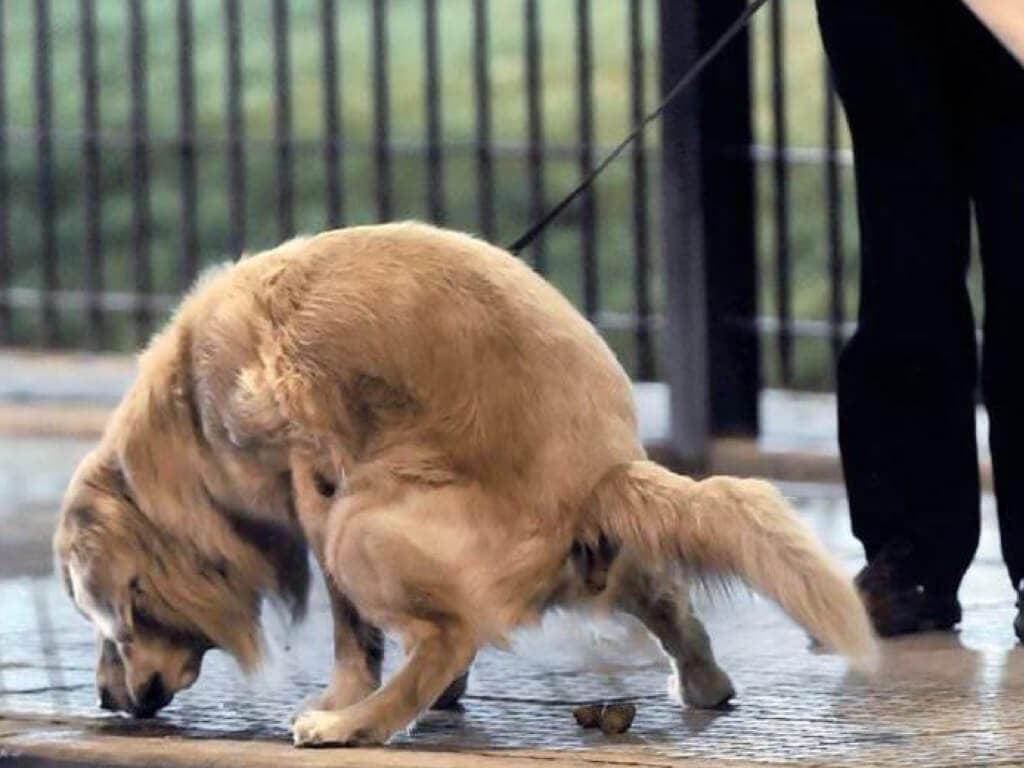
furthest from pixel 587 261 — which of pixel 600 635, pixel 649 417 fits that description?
pixel 600 635

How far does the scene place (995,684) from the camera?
19.6 ft

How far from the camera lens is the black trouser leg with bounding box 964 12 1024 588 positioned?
633cm

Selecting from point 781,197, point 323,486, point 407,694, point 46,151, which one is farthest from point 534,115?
point 407,694

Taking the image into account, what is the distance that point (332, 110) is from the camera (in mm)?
11289

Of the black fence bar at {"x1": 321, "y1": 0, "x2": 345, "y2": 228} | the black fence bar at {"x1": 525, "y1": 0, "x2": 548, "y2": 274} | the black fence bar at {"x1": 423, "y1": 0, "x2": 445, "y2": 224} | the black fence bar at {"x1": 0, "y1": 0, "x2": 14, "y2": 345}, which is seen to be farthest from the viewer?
the black fence bar at {"x1": 0, "y1": 0, "x2": 14, "y2": 345}

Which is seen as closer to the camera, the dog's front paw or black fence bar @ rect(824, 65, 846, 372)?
the dog's front paw

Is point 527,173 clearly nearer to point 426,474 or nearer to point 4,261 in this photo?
point 4,261

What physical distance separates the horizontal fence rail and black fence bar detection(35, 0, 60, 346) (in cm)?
1

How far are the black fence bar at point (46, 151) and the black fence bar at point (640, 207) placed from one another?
8.76ft

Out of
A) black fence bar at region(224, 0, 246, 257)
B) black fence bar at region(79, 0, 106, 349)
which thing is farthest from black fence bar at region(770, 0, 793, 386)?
black fence bar at region(79, 0, 106, 349)

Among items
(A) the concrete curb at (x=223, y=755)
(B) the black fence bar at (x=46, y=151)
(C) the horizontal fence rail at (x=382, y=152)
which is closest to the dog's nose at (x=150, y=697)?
(A) the concrete curb at (x=223, y=755)

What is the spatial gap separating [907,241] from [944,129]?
255 millimetres

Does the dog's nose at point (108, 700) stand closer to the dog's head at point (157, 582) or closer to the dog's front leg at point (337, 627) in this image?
the dog's head at point (157, 582)

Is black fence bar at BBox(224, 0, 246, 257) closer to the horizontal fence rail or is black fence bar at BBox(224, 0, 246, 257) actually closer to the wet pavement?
the horizontal fence rail
